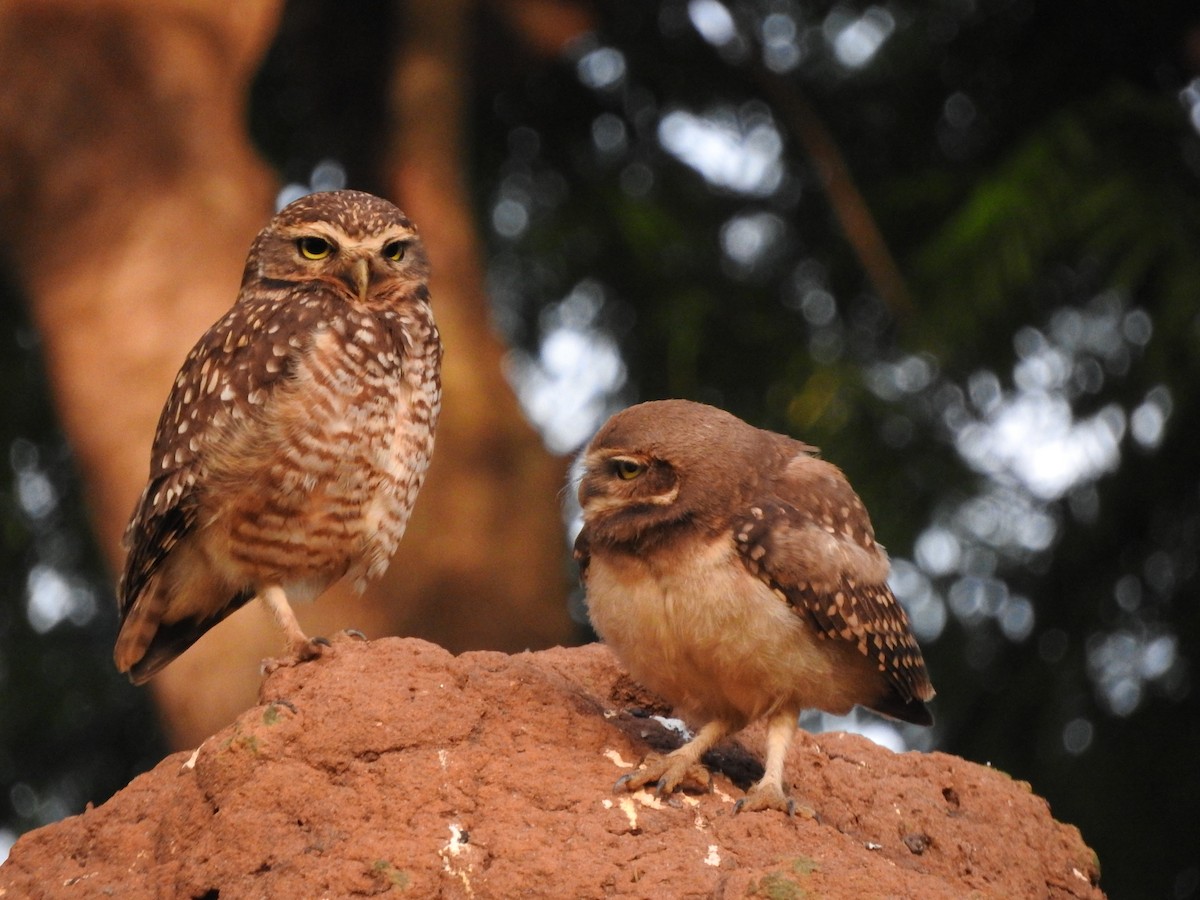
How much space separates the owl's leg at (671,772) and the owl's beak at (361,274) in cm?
157

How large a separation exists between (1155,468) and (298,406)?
3.92 metres

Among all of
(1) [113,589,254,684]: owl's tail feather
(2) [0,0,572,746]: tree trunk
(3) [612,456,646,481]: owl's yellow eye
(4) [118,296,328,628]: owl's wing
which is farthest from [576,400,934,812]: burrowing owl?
(2) [0,0,572,746]: tree trunk

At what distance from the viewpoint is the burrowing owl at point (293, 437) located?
413cm

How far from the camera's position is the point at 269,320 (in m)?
4.24

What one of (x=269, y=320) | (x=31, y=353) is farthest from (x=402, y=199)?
(x=269, y=320)

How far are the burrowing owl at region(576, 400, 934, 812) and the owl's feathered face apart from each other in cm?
103

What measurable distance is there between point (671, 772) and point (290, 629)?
46.3 inches

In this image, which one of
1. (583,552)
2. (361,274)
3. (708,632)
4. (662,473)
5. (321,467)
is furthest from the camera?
(361,274)

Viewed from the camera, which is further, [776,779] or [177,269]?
[177,269]

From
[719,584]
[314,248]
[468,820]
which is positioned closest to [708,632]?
[719,584]

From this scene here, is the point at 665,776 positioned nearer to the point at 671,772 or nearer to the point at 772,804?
the point at 671,772

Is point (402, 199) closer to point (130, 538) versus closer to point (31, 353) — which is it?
point (31, 353)

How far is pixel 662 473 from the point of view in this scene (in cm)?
355

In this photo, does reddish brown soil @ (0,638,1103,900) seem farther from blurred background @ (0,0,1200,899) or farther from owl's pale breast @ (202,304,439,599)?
blurred background @ (0,0,1200,899)
